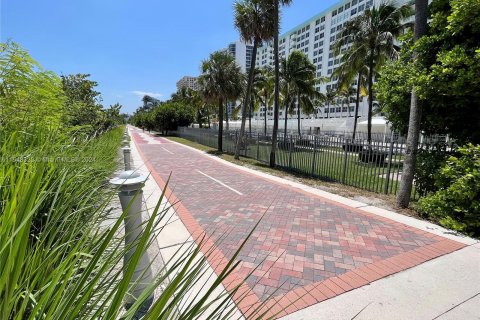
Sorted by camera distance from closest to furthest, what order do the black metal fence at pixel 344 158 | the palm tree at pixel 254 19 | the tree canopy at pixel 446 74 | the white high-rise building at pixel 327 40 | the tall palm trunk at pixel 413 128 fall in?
the tree canopy at pixel 446 74
the tall palm trunk at pixel 413 128
the black metal fence at pixel 344 158
the palm tree at pixel 254 19
the white high-rise building at pixel 327 40

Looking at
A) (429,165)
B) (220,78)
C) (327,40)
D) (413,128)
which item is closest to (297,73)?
(220,78)

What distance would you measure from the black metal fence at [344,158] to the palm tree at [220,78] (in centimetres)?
597

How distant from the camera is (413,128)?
20.4ft

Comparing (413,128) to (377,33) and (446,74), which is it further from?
(377,33)

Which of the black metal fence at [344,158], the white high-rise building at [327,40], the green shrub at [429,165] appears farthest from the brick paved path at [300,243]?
the white high-rise building at [327,40]

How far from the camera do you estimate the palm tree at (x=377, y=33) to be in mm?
16891

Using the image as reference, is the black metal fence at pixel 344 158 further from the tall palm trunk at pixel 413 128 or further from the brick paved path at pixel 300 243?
the brick paved path at pixel 300 243

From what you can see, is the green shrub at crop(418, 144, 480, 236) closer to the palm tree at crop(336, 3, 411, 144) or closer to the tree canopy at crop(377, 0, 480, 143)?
the tree canopy at crop(377, 0, 480, 143)

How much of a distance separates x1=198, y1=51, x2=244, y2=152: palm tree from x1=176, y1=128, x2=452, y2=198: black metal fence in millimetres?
5967

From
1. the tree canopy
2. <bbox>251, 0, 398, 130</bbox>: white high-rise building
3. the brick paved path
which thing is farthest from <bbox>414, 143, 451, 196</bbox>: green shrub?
<bbox>251, 0, 398, 130</bbox>: white high-rise building

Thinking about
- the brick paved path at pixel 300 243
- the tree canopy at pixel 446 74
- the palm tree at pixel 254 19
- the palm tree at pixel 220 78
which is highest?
the palm tree at pixel 254 19

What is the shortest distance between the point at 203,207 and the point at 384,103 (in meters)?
5.91

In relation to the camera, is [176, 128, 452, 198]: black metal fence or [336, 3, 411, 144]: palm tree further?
[336, 3, 411, 144]: palm tree

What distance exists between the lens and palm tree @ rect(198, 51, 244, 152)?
2072cm
